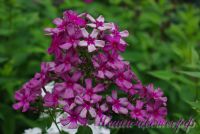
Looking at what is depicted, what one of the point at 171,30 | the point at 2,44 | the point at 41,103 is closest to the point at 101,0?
the point at 171,30

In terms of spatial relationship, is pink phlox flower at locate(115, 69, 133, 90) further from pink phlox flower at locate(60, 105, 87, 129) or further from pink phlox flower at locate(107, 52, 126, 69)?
pink phlox flower at locate(60, 105, 87, 129)

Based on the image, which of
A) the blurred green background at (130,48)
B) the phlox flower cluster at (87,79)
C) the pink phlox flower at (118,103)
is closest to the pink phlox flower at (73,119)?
the phlox flower cluster at (87,79)

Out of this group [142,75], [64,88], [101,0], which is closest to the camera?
[64,88]

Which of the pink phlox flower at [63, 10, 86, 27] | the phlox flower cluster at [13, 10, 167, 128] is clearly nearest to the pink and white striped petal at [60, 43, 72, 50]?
the phlox flower cluster at [13, 10, 167, 128]

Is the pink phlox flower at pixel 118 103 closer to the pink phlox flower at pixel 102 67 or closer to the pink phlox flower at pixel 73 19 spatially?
the pink phlox flower at pixel 102 67

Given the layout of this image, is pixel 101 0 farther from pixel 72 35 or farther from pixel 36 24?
pixel 72 35

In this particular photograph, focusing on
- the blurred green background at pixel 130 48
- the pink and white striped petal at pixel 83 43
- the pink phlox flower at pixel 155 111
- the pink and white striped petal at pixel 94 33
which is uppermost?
the pink and white striped petal at pixel 94 33

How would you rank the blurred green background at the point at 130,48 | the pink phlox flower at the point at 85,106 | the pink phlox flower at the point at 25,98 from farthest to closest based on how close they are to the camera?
1. the blurred green background at the point at 130,48
2. the pink phlox flower at the point at 25,98
3. the pink phlox flower at the point at 85,106
